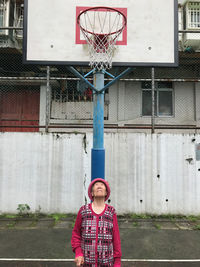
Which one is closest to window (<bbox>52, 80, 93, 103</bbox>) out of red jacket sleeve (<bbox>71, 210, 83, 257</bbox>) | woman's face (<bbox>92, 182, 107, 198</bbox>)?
woman's face (<bbox>92, 182, 107, 198</bbox>)

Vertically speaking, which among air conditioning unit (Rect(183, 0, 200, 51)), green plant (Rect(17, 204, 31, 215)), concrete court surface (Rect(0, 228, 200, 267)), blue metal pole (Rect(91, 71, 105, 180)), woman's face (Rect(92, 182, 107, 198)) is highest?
air conditioning unit (Rect(183, 0, 200, 51))

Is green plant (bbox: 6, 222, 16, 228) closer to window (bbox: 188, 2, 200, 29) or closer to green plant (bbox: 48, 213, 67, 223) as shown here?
green plant (bbox: 48, 213, 67, 223)

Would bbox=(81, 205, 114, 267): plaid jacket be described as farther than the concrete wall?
No

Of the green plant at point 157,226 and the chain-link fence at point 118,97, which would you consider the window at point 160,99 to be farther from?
the green plant at point 157,226

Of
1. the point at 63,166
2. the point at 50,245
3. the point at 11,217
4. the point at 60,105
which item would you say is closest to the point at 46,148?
the point at 63,166

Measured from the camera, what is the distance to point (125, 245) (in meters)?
3.98

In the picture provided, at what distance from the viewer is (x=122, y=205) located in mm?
5559

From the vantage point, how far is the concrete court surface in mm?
3422

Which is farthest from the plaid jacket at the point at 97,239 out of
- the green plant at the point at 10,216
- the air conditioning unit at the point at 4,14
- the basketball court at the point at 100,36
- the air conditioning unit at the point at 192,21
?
the air conditioning unit at the point at 192,21

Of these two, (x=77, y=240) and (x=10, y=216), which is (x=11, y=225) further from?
(x=77, y=240)

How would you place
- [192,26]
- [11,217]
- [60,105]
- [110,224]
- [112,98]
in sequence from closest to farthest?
[110,224] < [11,217] < [192,26] < [60,105] < [112,98]

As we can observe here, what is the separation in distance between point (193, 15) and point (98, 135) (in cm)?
730

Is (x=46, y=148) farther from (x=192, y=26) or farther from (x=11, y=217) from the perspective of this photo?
(x=192, y=26)

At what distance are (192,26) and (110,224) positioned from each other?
834 cm
